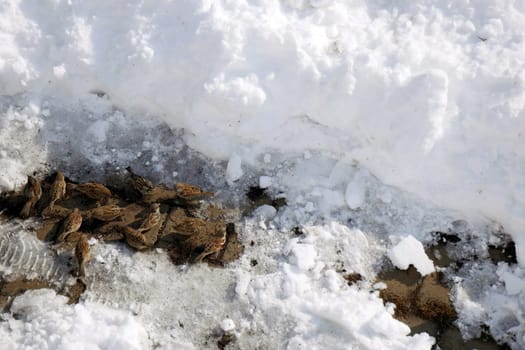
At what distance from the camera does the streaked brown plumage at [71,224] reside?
272 inches

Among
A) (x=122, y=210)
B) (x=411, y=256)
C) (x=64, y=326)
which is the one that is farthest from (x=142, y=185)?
(x=411, y=256)

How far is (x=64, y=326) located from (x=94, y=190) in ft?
5.47

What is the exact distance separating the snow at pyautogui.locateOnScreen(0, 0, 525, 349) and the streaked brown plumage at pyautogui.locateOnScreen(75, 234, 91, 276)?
15 centimetres

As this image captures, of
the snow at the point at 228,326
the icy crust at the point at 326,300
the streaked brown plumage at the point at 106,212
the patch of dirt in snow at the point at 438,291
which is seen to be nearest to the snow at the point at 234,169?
the icy crust at the point at 326,300

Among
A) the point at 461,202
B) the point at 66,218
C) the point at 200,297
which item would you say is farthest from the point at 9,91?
the point at 461,202

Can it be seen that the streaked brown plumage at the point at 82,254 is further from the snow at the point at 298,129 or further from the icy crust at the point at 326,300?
the icy crust at the point at 326,300

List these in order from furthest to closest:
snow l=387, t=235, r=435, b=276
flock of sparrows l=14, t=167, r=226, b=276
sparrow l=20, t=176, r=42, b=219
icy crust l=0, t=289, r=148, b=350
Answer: sparrow l=20, t=176, r=42, b=219 → flock of sparrows l=14, t=167, r=226, b=276 → snow l=387, t=235, r=435, b=276 → icy crust l=0, t=289, r=148, b=350

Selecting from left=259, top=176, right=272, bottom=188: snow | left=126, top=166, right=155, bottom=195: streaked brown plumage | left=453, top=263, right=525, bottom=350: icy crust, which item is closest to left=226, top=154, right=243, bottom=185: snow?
left=259, top=176, right=272, bottom=188: snow

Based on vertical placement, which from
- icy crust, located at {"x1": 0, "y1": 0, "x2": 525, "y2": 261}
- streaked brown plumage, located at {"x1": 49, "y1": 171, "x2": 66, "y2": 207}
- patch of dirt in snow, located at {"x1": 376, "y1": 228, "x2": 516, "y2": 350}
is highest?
icy crust, located at {"x1": 0, "y1": 0, "x2": 525, "y2": 261}

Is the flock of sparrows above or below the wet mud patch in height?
above

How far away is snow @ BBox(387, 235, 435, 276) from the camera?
681 centimetres

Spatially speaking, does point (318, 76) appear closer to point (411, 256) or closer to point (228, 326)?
point (411, 256)

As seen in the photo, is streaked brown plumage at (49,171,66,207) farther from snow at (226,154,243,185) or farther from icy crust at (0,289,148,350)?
snow at (226,154,243,185)

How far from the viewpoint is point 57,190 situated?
23.1ft
